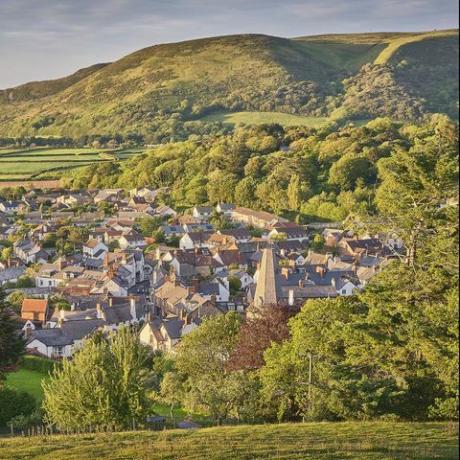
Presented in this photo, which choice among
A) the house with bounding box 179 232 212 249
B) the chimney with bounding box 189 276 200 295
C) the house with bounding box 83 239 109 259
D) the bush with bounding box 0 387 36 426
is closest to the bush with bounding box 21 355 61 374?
the bush with bounding box 0 387 36 426

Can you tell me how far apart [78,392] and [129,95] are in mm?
125182

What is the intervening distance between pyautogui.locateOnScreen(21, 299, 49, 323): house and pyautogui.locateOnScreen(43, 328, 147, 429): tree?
814 inches

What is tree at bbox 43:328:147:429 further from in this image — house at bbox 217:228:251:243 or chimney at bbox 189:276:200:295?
house at bbox 217:228:251:243

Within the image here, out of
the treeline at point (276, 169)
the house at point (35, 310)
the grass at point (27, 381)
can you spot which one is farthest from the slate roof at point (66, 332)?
the treeline at point (276, 169)

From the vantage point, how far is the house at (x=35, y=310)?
1403 inches

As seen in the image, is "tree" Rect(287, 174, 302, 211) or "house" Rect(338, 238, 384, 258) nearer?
"house" Rect(338, 238, 384, 258)

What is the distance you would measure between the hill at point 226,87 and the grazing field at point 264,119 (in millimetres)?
2057

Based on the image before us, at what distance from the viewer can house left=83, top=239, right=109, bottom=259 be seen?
→ 52594 millimetres

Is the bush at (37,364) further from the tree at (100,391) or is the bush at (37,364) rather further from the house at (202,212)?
the house at (202,212)

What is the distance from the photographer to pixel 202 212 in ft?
223

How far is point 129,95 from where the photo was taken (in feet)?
445

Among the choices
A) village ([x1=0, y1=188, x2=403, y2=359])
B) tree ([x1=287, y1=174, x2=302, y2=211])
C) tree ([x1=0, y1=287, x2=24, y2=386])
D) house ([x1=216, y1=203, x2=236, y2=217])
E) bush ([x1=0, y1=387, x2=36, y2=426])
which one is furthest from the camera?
house ([x1=216, y1=203, x2=236, y2=217])

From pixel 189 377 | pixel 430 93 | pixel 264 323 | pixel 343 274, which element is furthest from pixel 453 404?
pixel 430 93

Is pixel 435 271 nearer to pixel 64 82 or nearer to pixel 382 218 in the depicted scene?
pixel 382 218
